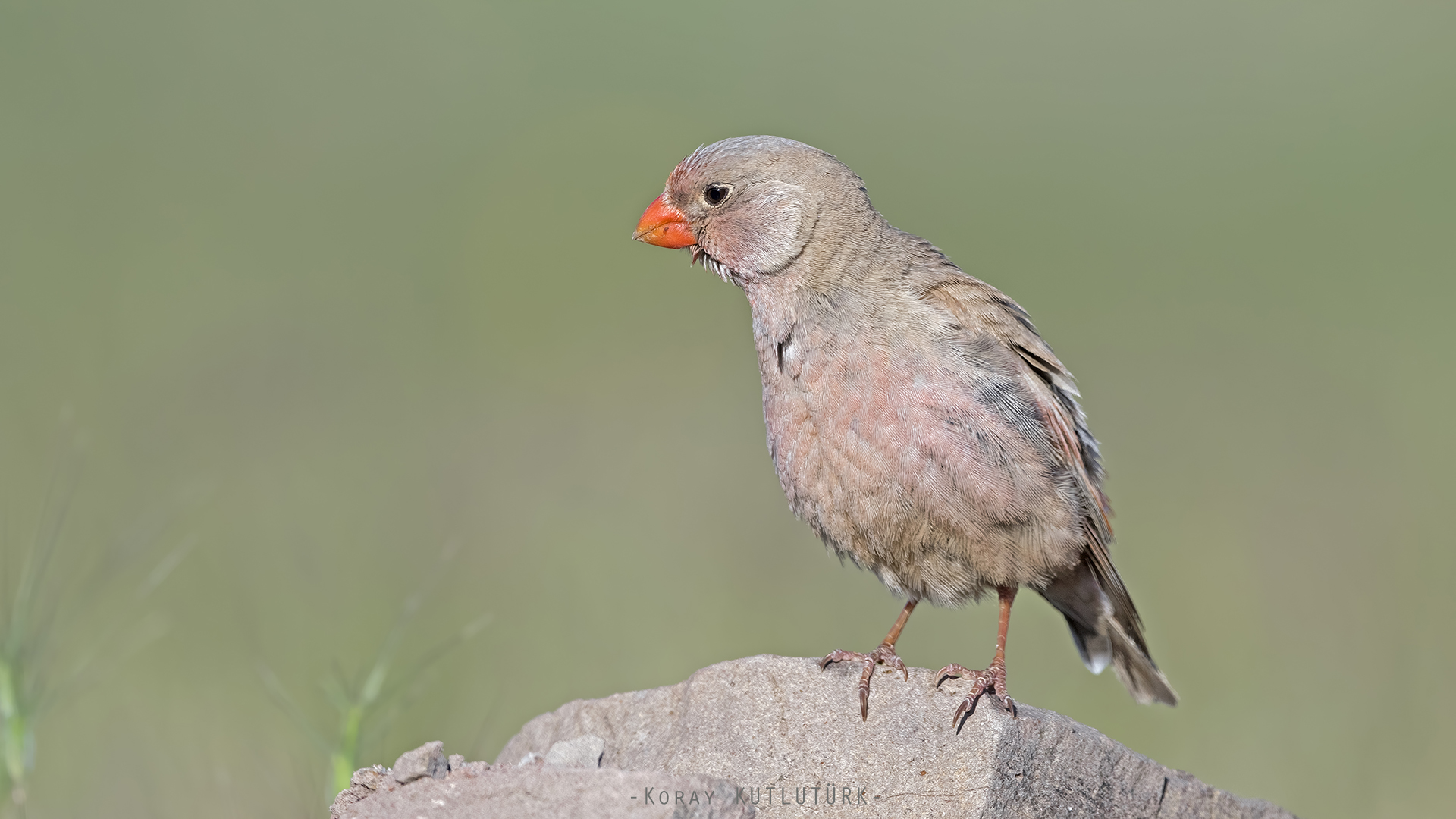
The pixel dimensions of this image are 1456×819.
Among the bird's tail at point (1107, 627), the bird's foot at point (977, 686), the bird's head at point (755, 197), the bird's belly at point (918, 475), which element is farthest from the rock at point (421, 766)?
the bird's tail at point (1107, 627)

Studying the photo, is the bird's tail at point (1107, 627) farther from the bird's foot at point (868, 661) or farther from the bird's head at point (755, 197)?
the bird's head at point (755, 197)

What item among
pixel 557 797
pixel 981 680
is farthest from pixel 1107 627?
pixel 557 797

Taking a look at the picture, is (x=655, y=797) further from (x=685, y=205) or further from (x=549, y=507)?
(x=549, y=507)

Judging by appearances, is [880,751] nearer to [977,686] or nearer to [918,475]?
[977,686]

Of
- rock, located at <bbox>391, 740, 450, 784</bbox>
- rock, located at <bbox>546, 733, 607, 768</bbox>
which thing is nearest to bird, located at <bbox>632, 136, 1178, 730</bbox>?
rock, located at <bbox>546, 733, 607, 768</bbox>

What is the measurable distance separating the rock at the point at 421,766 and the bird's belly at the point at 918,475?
166cm

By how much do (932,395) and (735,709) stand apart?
4.08 feet

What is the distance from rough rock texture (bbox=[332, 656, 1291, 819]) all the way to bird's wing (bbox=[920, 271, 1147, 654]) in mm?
1052

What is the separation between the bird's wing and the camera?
512 centimetres

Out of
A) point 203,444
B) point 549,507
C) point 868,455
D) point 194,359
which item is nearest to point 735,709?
point 868,455

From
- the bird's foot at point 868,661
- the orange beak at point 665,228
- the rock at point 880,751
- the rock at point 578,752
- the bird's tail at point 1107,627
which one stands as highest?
the orange beak at point 665,228

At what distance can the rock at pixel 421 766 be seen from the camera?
3.84m

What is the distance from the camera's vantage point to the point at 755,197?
528cm

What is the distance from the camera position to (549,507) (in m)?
9.69
